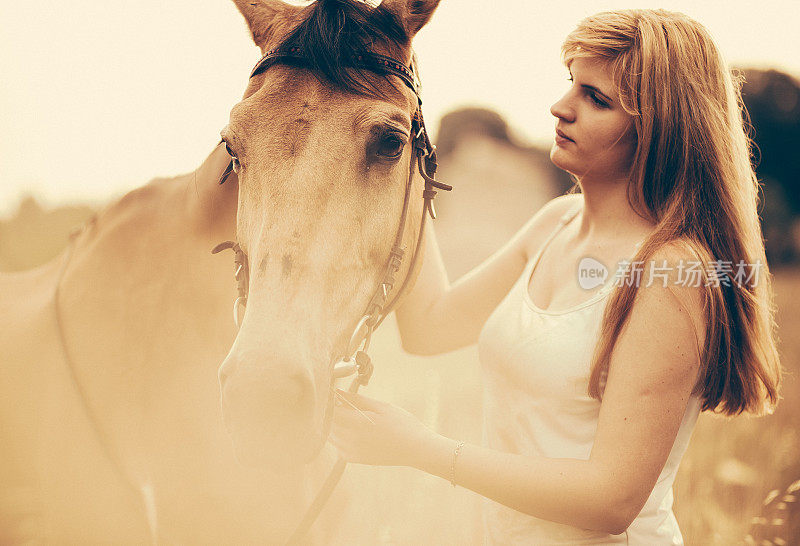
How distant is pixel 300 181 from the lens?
4.74 ft

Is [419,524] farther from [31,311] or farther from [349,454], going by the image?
[31,311]

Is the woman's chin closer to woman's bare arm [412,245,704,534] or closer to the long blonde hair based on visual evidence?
the long blonde hair

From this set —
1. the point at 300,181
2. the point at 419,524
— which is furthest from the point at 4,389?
the point at 419,524

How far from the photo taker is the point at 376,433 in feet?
5.33

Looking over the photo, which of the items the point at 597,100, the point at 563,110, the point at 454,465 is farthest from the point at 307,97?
the point at 454,465

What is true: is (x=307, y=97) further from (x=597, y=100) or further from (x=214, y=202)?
(x=597, y=100)

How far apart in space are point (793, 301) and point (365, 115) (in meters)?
13.5

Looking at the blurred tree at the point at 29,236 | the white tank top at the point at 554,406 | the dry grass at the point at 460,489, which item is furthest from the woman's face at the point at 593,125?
the blurred tree at the point at 29,236

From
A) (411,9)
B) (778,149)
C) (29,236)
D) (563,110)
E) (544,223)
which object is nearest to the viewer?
(411,9)

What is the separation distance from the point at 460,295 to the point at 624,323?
1.06m

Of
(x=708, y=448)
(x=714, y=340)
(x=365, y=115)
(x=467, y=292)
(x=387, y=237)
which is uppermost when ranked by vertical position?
(x=365, y=115)

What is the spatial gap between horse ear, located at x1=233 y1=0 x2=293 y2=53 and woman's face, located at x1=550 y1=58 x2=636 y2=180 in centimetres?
108

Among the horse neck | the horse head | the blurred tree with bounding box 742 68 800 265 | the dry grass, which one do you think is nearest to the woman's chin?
the horse head

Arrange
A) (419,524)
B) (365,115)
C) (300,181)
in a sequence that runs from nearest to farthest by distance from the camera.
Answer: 1. (300,181)
2. (365,115)
3. (419,524)
